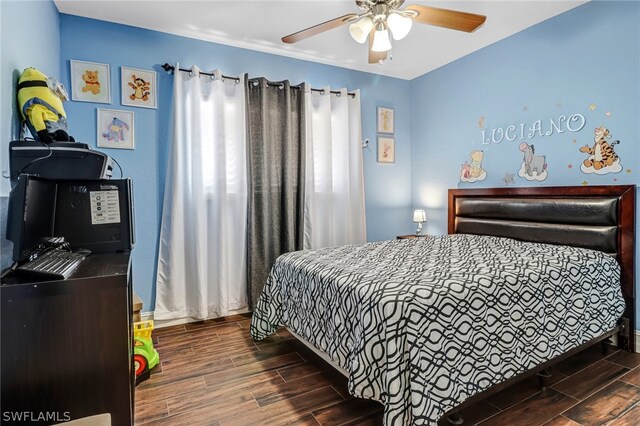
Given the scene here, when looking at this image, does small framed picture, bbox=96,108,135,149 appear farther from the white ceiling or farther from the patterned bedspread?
the patterned bedspread

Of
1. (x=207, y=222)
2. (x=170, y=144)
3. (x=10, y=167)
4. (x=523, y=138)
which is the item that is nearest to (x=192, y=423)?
(x=10, y=167)

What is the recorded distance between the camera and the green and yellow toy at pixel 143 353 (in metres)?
2.16

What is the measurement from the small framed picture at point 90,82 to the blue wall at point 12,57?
1.92 ft

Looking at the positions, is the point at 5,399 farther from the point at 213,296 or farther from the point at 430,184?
the point at 430,184

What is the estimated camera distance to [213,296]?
3283 millimetres

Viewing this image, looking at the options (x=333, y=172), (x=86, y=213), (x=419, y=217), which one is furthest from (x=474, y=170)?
(x=86, y=213)

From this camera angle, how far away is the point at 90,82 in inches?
112

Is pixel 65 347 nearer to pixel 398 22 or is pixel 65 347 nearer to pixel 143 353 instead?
pixel 143 353

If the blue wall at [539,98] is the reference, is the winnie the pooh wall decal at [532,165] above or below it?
below

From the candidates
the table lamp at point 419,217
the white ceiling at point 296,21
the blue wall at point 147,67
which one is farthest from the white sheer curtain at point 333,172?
the table lamp at point 419,217

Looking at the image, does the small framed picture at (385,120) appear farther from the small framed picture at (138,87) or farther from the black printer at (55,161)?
the black printer at (55,161)

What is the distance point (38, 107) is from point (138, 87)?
4.79 feet

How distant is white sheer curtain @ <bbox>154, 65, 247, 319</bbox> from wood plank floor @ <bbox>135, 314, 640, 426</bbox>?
0.60 meters

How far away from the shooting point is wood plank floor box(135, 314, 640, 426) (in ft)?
5.92
